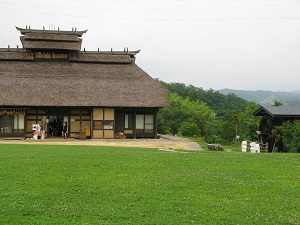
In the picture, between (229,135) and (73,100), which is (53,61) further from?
(229,135)

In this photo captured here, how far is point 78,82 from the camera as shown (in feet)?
122

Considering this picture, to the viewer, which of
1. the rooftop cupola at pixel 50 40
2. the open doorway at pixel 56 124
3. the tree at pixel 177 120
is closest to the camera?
the open doorway at pixel 56 124

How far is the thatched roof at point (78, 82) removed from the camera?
35.3 meters

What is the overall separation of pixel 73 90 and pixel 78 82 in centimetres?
125

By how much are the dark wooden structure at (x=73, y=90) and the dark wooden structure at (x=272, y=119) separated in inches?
339

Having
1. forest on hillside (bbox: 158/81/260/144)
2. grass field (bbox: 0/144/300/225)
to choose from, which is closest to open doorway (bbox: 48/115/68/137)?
forest on hillside (bbox: 158/81/260/144)

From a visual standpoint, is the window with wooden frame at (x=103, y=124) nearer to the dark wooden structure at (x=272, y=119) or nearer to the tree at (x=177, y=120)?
the dark wooden structure at (x=272, y=119)

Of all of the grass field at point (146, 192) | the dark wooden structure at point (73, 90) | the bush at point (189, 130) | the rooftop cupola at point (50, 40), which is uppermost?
the rooftop cupola at point (50, 40)

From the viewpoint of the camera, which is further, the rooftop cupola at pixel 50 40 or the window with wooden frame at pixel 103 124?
the rooftop cupola at pixel 50 40

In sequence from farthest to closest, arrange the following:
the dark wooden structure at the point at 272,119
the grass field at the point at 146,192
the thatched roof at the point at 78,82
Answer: the thatched roof at the point at 78,82
the dark wooden structure at the point at 272,119
the grass field at the point at 146,192

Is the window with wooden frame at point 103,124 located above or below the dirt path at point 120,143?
above

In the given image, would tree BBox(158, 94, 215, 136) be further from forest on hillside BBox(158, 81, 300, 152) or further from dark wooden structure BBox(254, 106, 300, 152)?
dark wooden structure BBox(254, 106, 300, 152)

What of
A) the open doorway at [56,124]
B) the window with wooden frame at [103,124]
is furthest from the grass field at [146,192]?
the open doorway at [56,124]

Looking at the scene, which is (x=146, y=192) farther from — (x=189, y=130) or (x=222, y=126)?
(x=222, y=126)
